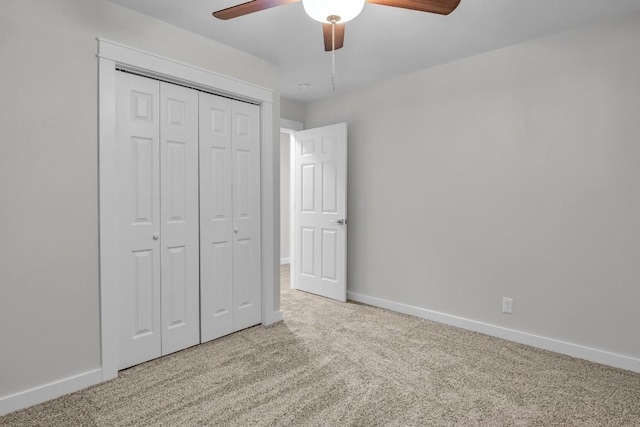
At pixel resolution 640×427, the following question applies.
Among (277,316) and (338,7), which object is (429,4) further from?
(277,316)

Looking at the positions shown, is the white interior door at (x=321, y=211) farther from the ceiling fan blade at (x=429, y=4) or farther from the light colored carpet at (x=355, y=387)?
the ceiling fan blade at (x=429, y=4)

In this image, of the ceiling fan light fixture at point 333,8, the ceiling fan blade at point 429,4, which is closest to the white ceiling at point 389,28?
the ceiling fan blade at point 429,4

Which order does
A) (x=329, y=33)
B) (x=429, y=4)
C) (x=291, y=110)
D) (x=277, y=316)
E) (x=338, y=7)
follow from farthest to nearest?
(x=291, y=110) < (x=277, y=316) < (x=329, y=33) < (x=429, y=4) < (x=338, y=7)

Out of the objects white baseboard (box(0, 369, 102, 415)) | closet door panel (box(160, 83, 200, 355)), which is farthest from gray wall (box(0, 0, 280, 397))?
closet door panel (box(160, 83, 200, 355))

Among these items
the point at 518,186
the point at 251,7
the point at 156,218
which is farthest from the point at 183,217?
the point at 518,186

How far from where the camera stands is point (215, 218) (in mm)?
2955

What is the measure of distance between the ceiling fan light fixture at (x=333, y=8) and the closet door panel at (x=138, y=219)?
1.49 m

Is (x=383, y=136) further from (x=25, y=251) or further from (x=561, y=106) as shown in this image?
(x=25, y=251)

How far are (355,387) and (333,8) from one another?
2.02 meters

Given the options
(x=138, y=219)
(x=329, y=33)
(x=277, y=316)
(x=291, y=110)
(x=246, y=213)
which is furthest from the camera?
(x=291, y=110)

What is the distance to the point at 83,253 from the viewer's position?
222 centimetres

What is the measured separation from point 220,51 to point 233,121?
538 mm

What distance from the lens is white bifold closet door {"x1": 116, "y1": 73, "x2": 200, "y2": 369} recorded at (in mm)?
2432

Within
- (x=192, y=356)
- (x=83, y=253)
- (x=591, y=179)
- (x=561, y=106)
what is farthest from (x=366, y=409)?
(x=561, y=106)
